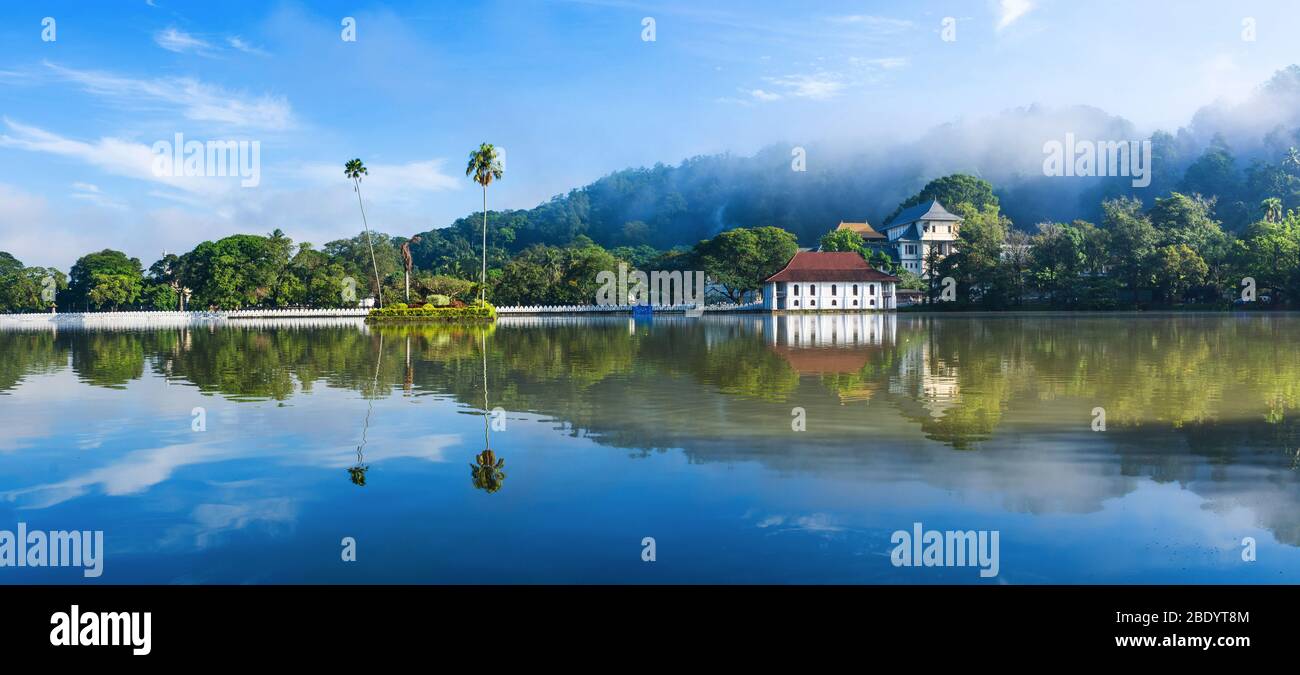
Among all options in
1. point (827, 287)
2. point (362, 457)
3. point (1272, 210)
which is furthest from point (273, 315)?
point (1272, 210)

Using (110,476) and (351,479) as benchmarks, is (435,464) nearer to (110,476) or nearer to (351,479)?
(351,479)

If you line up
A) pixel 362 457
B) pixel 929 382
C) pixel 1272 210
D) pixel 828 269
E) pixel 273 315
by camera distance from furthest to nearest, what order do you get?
pixel 828 269 < pixel 273 315 < pixel 1272 210 < pixel 929 382 < pixel 362 457

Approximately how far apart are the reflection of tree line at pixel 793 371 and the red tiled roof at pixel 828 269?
37.4 metres

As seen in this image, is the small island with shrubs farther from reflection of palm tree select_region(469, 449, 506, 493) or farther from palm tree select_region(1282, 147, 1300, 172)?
palm tree select_region(1282, 147, 1300, 172)

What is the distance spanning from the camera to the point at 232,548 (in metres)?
6.05

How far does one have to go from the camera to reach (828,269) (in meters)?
70.2

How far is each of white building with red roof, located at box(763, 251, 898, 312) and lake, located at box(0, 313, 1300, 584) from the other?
51.1 m

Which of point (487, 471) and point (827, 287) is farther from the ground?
point (827, 287)

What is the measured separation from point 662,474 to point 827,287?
208 ft

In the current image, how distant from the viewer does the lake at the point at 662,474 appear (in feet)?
18.5
